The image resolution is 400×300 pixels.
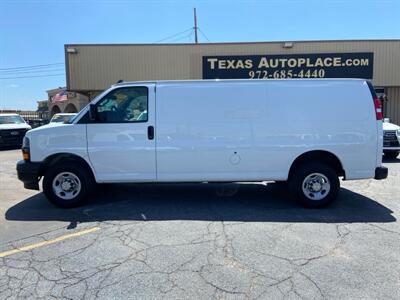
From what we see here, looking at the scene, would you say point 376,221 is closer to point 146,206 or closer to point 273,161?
point 273,161

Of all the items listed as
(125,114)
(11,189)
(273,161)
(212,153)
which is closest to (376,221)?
(273,161)

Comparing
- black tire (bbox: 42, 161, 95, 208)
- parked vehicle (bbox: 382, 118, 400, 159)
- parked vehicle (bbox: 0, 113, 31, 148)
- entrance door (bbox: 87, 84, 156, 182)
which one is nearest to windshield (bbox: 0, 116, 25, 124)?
parked vehicle (bbox: 0, 113, 31, 148)

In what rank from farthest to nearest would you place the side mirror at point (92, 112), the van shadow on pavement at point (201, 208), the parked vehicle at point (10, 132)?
the parked vehicle at point (10, 132) → the side mirror at point (92, 112) → the van shadow on pavement at point (201, 208)

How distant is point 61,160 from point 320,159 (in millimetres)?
4494

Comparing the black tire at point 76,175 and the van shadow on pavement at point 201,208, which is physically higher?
the black tire at point 76,175

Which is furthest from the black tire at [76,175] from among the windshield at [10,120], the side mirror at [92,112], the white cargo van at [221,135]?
the windshield at [10,120]

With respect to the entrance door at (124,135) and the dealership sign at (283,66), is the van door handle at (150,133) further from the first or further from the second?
the dealership sign at (283,66)

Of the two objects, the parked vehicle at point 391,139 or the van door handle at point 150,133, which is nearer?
the van door handle at point 150,133

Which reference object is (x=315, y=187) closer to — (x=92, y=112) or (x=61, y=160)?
(x=92, y=112)

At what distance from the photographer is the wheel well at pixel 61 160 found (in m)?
6.39

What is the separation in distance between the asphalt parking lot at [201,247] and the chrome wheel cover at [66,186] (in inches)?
11.0

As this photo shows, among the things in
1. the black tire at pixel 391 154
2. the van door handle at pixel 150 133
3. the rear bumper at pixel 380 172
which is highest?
the van door handle at pixel 150 133

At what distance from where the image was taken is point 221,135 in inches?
248

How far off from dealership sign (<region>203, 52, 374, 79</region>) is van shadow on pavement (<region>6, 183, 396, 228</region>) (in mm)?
13216
